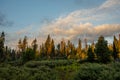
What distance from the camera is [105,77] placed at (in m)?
16.4

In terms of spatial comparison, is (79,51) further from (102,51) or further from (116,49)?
(102,51)

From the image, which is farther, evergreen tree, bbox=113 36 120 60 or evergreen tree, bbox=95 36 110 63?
evergreen tree, bbox=113 36 120 60

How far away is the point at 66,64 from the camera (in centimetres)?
6053

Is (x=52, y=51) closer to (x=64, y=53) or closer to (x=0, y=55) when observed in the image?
(x=64, y=53)

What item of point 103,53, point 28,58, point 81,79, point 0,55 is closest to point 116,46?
point 103,53

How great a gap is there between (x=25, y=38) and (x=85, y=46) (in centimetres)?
3567

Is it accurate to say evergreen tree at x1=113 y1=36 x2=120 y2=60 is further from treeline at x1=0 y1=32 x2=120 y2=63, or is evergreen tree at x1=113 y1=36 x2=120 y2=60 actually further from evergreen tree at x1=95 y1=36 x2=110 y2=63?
evergreen tree at x1=95 y1=36 x2=110 y2=63

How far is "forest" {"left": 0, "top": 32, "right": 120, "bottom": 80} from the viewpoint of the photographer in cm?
1998

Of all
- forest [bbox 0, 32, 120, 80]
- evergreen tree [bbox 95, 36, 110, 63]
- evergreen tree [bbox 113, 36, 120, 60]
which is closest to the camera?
forest [bbox 0, 32, 120, 80]

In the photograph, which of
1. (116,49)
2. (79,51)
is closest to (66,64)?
(116,49)

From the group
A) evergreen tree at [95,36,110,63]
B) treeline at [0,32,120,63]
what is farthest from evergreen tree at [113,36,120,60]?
evergreen tree at [95,36,110,63]

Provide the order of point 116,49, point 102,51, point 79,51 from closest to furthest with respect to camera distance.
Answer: point 102,51 < point 116,49 < point 79,51

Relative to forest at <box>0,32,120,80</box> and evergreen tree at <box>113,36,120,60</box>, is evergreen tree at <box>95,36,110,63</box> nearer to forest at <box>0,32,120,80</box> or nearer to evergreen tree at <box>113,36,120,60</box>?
forest at <box>0,32,120,80</box>

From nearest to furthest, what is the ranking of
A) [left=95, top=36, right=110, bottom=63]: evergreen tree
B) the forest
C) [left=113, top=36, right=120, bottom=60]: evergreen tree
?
the forest < [left=95, top=36, right=110, bottom=63]: evergreen tree < [left=113, top=36, right=120, bottom=60]: evergreen tree
